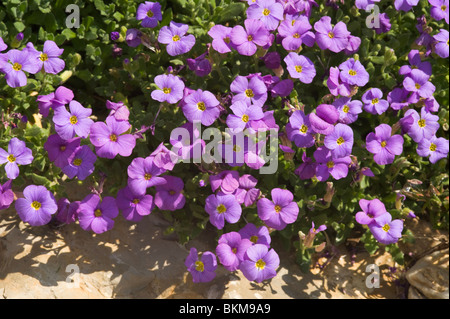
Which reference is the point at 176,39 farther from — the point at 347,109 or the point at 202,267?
the point at 202,267

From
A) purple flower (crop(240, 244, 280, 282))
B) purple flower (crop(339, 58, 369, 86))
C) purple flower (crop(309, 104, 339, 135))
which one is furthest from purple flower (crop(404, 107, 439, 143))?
purple flower (crop(240, 244, 280, 282))

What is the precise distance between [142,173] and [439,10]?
2661mm

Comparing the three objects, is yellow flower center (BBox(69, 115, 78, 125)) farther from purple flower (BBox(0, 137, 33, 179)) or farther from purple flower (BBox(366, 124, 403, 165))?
purple flower (BBox(366, 124, 403, 165))

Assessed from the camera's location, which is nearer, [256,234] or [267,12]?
[256,234]

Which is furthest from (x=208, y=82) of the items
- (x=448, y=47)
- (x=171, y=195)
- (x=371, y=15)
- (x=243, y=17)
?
(x=448, y=47)

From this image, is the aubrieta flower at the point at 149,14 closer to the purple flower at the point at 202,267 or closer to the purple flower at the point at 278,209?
the purple flower at the point at 278,209

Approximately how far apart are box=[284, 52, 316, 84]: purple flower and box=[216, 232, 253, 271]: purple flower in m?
1.23

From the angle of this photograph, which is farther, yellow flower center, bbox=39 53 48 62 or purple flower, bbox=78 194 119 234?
yellow flower center, bbox=39 53 48 62

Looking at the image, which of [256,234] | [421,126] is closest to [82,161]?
[256,234]

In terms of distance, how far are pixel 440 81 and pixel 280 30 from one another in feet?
5.52

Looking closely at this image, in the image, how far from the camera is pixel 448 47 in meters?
4.53

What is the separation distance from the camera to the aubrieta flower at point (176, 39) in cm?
404

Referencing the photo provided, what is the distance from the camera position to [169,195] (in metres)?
3.97

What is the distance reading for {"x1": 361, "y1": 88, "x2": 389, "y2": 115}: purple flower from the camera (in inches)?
168
